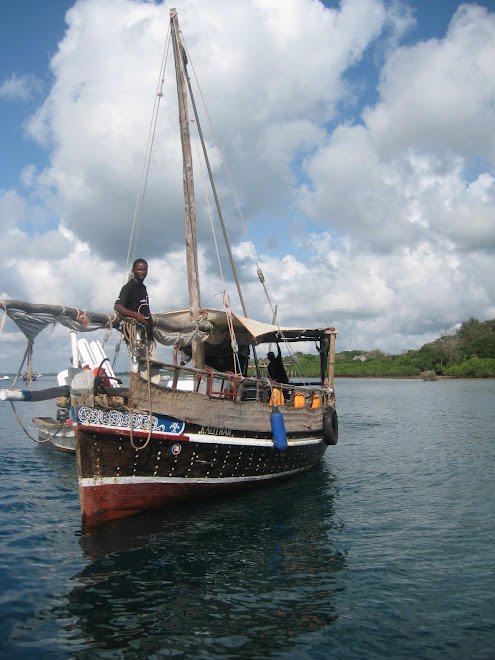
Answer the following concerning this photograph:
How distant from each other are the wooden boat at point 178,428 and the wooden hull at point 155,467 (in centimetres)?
2

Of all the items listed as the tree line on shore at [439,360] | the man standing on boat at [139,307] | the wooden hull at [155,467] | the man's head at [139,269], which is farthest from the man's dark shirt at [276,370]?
the tree line on shore at [439,360]

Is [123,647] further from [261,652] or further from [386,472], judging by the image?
[386,472]

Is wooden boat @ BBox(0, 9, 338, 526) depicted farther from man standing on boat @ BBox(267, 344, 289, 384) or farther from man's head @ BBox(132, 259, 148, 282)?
man standing on boat @ BBox(267, 344, 289, 384)

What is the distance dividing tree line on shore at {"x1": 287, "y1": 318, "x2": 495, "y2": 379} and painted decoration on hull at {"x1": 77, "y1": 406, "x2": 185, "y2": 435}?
74.4 m

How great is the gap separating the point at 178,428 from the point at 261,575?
118 inches

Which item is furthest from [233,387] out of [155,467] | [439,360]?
[439,360]

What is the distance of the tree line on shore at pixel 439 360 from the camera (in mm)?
88938

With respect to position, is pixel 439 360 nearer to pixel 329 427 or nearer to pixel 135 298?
pixel 329 427

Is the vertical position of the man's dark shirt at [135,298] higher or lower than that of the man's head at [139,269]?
lower

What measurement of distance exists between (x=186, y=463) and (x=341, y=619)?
4.20m

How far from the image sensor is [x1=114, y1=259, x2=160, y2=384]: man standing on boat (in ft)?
29.1

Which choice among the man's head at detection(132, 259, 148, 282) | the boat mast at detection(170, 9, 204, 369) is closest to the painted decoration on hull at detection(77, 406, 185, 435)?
the man's head at detection(132, 259, 148, 282)

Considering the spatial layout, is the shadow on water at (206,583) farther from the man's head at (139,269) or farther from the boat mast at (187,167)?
the boat mast at (187,167)

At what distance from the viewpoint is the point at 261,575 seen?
22.7 feet
